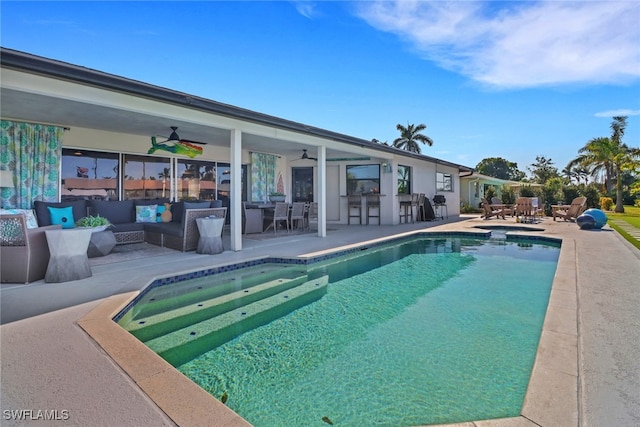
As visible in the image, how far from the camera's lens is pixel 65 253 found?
14.4 feet

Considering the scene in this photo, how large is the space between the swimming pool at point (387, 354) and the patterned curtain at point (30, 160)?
4698mm

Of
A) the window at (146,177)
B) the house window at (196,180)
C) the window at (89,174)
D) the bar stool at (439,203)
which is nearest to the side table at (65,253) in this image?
the window at (89,174)

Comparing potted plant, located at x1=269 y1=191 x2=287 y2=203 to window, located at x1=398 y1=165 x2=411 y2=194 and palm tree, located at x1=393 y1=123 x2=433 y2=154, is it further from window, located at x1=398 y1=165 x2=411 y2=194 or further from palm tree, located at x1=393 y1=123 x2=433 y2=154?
palm tree, located at x1=393 y1=123 x2=433 y2=154

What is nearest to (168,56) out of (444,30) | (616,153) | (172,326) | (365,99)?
(444,30)

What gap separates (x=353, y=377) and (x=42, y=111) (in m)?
7.04

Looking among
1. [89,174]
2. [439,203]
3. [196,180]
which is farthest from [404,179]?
[89,174]

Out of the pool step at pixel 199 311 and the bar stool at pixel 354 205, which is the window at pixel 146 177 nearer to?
the pool step at pixel 199 311

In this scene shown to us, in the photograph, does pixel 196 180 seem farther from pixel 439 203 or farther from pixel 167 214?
pixel 439 203

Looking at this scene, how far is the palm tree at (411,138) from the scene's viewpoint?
31.8m

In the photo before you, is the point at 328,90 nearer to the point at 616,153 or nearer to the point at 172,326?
the point at 172,326

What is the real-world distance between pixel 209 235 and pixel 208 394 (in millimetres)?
4792

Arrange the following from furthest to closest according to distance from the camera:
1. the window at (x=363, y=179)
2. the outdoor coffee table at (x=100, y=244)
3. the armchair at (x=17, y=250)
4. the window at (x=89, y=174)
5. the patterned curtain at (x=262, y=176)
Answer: the window at (x=363, y=179) < the patterned curtain at (x=262, y=176) < the window at (x=89, y=174) < the outdoor coffee table at (x=100, y=244) < the armchair at (x=17, y=250)

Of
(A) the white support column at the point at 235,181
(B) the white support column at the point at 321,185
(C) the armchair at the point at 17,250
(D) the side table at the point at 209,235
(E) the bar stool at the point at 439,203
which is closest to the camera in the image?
(C) the armchair at the point at 17,250

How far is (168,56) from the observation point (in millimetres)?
8305
